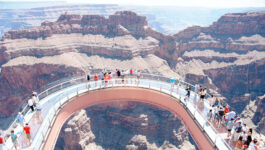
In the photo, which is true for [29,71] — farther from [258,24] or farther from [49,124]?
[258,24]

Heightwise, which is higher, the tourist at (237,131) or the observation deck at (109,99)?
the tourist at (237,131)

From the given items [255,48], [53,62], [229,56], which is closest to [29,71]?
[53,62]

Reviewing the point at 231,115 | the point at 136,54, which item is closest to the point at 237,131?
the point at 231,115

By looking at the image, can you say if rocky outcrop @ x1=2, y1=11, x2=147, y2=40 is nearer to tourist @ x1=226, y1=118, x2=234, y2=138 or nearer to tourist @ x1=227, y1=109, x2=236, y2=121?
tourist @ x1=227, y1=109, x2=236, y2=121

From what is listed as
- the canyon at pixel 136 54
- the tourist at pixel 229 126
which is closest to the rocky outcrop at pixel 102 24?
the canyon at pixel 136 54

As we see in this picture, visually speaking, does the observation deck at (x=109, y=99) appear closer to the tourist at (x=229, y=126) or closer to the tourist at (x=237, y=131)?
A: the tourist at (x=229, y=126)

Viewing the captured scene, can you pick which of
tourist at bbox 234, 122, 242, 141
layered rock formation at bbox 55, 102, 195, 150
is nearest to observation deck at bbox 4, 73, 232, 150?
tourist at bbox 234, 122, 242, 141
